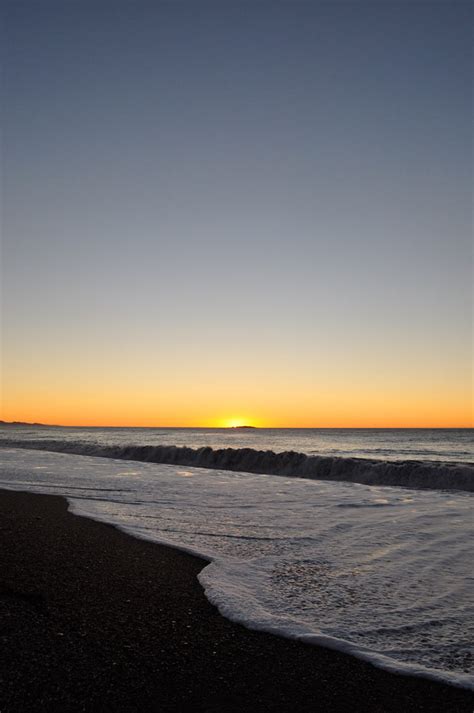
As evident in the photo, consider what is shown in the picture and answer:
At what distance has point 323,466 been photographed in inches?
878

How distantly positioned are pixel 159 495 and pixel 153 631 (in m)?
9.11

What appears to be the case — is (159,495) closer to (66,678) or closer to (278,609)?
(278,609)

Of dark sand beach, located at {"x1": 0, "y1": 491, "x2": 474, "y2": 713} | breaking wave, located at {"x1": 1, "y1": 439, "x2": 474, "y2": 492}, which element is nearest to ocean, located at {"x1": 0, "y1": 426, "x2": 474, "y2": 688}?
dark sand beach, located at {"x1": 0, "y1": 491, "x2": 474, "y2": 713}

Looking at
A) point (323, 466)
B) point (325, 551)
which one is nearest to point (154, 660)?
point (325, 551)

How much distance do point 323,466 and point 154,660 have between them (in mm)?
19321

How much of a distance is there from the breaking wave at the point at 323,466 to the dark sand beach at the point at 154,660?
1491cm

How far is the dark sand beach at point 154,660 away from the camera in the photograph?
3246mm

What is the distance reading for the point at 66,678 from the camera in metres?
3.37

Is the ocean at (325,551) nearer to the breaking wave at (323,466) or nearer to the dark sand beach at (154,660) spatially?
the dark sand beach at (154,660)

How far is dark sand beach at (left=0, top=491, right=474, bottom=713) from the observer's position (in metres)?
3.25

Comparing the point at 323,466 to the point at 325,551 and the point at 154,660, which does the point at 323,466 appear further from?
the point at 154,660

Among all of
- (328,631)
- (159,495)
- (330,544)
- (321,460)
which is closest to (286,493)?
(159,495)

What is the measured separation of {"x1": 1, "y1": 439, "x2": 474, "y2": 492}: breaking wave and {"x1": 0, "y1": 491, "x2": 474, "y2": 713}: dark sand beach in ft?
48.9

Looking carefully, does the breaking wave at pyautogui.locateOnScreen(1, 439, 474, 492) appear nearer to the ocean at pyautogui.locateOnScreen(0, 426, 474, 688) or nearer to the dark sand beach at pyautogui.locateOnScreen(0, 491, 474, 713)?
the ocean at pyautogui.locateOnScreen(0, 426, 474, 688)
